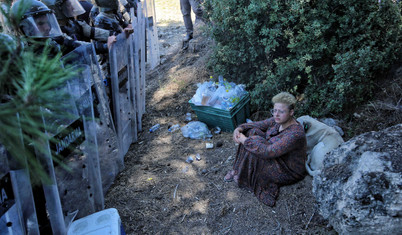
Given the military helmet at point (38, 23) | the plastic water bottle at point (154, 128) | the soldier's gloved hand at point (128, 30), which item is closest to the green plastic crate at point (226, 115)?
the plastic water bottle at point (154, 128)

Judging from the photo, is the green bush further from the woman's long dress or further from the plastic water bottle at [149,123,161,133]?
the plastic water bottle at [149,123,161,133]

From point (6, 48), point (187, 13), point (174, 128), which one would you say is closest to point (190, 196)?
point (174, 128)

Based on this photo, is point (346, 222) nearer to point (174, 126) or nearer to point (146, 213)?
point (146, 213)

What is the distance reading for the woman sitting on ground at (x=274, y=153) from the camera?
319cm

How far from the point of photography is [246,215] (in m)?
3.29

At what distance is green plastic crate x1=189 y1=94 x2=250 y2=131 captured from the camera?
4.75m

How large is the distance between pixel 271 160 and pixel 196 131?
1.77m

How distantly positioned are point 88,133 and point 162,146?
1.83 m

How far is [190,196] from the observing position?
12.1 ft

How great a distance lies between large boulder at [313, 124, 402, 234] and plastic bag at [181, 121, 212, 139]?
90.2 inches

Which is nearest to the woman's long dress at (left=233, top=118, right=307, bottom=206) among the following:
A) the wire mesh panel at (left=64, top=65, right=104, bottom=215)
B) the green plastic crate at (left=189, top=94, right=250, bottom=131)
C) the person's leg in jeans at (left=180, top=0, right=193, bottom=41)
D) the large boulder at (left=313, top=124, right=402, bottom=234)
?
the large boulder at (left=313, top=124, right=402, bottom=234)

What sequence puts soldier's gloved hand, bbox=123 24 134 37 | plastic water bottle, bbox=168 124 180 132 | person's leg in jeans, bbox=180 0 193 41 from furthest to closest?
person's leg in jeans, bbox=180 0 193 41 → plastic water bottle, bbox=168 124 180 132 → soldier's gloved hand, bbox=123 24 134 37

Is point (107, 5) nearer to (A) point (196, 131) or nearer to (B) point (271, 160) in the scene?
(A) point (196, 131)

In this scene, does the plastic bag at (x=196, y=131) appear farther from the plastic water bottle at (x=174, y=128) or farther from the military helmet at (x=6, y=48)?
the military helmet at (x=6, y=48)
